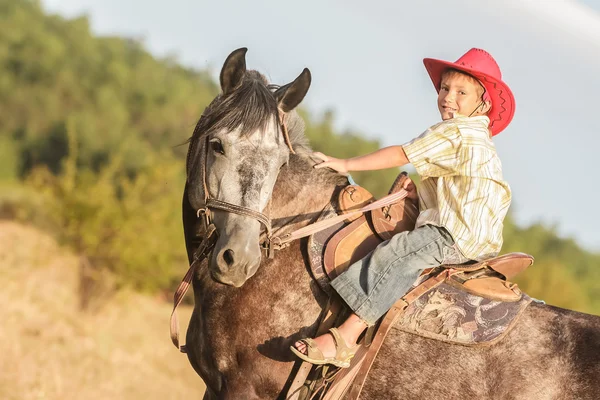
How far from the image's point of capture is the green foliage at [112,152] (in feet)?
66.4

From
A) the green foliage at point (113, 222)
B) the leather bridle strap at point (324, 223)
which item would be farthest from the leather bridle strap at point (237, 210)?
the green foliage at point (113, 222)

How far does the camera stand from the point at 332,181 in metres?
4.85

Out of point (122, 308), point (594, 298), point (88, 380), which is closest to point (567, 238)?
point (594, 298)

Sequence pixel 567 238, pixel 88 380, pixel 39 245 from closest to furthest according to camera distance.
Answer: pixel 88 380 < pixel 39 245 < pixel 567 238

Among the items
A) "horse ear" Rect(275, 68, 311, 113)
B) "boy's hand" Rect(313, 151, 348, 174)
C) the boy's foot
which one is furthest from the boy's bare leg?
"horse ear" Rect(275, 68, 311, 113)

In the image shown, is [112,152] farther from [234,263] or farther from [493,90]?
[234,263]

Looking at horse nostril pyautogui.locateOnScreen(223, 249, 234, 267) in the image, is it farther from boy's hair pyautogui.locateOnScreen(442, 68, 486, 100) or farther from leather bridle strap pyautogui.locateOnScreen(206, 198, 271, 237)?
boy's hair pyautogui.locateOnScreen(442, 68, 486, 100)

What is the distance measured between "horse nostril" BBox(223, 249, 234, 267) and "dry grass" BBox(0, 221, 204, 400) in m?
6.31

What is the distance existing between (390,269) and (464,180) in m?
0.75

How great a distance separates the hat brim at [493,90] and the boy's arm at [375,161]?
70cm

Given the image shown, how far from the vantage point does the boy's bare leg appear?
13.4ft

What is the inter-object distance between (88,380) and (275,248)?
8552mm

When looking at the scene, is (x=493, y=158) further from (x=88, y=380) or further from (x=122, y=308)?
(x=122, y=308)

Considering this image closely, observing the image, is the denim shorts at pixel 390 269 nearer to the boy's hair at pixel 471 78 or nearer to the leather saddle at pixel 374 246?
the leather saddle at pixel 374 246
